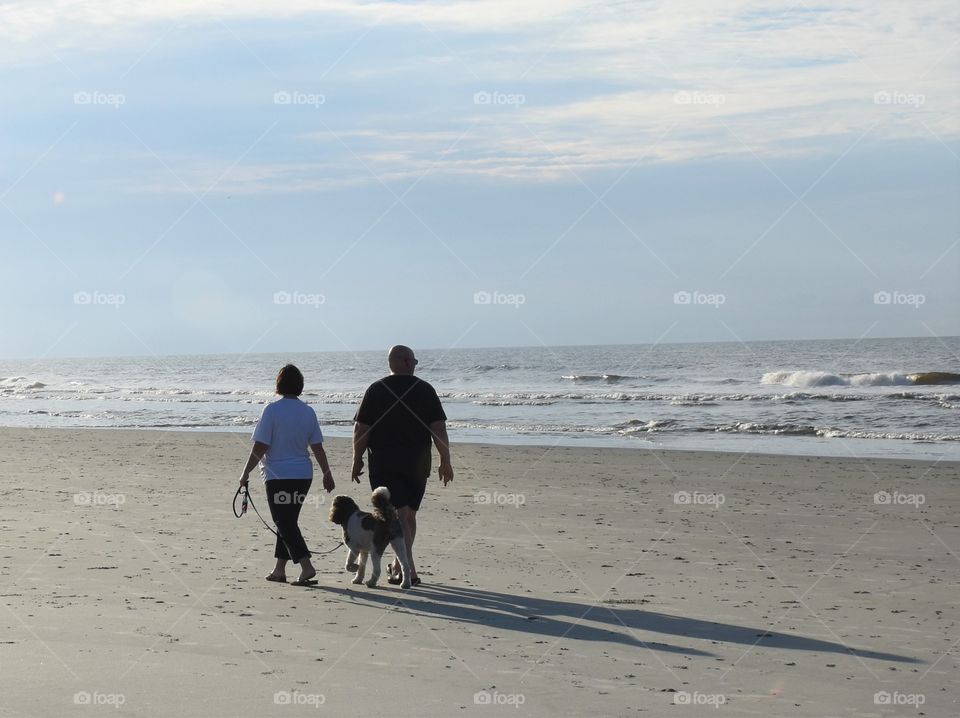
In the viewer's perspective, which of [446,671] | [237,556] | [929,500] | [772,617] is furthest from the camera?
[929,500]

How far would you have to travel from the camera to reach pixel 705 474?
52.4 feet

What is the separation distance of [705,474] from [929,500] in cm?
373

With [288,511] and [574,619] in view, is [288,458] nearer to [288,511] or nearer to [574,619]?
[288,511]

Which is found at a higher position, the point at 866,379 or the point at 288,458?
the point at 866,379

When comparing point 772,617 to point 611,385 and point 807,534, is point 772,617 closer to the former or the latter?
point 807,534

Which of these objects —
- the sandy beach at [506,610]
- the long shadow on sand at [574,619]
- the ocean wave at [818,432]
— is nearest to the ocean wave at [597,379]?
the ocean wave at [818,432]

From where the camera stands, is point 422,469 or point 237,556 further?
point 237,556

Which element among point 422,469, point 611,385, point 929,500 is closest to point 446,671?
point 422,469

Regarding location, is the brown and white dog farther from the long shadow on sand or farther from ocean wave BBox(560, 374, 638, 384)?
ocean wave BBox(560, 374, 638, 384)

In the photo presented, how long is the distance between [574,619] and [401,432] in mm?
1927

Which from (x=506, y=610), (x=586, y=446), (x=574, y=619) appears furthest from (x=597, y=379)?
(x=574, y=619)

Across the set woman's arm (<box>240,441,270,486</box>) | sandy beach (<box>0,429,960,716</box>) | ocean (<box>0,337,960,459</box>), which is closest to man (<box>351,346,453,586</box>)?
woman's arm (<box>240,441,270,486</box>)

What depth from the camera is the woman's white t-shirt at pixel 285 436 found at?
25.0ft

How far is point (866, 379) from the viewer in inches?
1729
